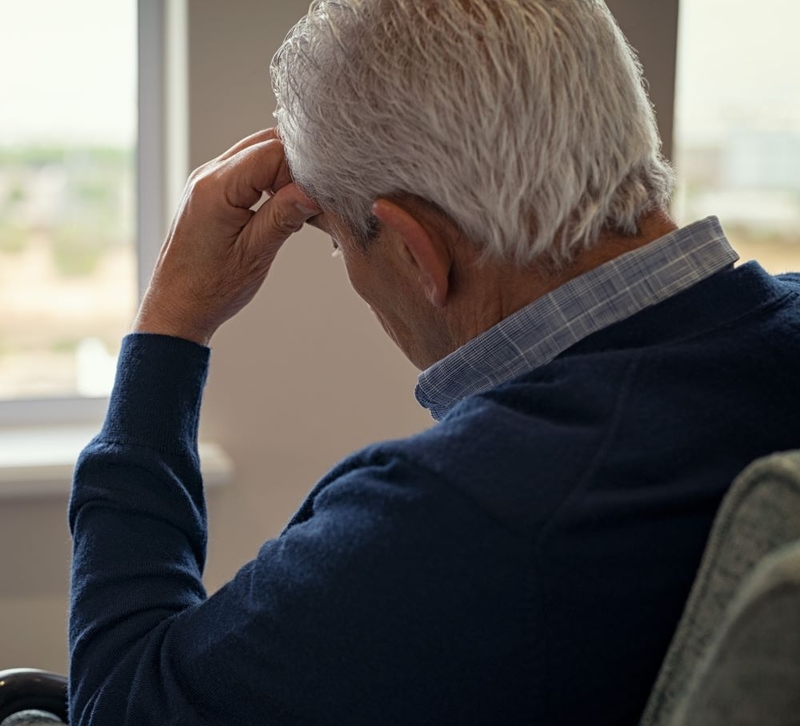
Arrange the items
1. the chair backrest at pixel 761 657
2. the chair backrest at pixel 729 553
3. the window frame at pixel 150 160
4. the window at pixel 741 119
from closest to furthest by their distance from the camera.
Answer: the chair backrest at pixel 761 657
the chair backrest at pixel 729 553
the window frame at pixel 150 160
the window at pixel 741 119

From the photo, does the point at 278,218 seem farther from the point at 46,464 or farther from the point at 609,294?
the point at 46,464

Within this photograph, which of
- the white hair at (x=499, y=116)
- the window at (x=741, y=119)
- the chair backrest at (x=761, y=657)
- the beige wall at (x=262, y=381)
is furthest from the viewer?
the window at (x=741, y=119)

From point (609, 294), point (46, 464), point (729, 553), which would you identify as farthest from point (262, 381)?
point (729, 553)

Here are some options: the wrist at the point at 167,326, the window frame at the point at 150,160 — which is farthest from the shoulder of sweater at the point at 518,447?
the window frame at the point at 150,160

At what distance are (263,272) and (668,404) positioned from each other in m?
0.61

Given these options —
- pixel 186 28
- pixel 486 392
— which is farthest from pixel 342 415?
pixel 486 392

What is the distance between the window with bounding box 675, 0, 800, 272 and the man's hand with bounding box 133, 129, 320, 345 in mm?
1451

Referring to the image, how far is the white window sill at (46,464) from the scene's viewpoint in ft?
6.10

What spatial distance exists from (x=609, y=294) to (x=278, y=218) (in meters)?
0.43

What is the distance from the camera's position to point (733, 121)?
2.50 m

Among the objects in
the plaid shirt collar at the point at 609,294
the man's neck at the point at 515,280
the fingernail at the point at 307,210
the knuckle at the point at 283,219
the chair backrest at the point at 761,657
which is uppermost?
the knuckle at the point at 283,219

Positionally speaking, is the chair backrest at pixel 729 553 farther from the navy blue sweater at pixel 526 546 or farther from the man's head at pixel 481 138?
the man's head at pixel 481 138

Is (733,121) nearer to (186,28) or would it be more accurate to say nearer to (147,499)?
(186,28)

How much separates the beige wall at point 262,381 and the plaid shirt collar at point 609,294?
3.37ft
